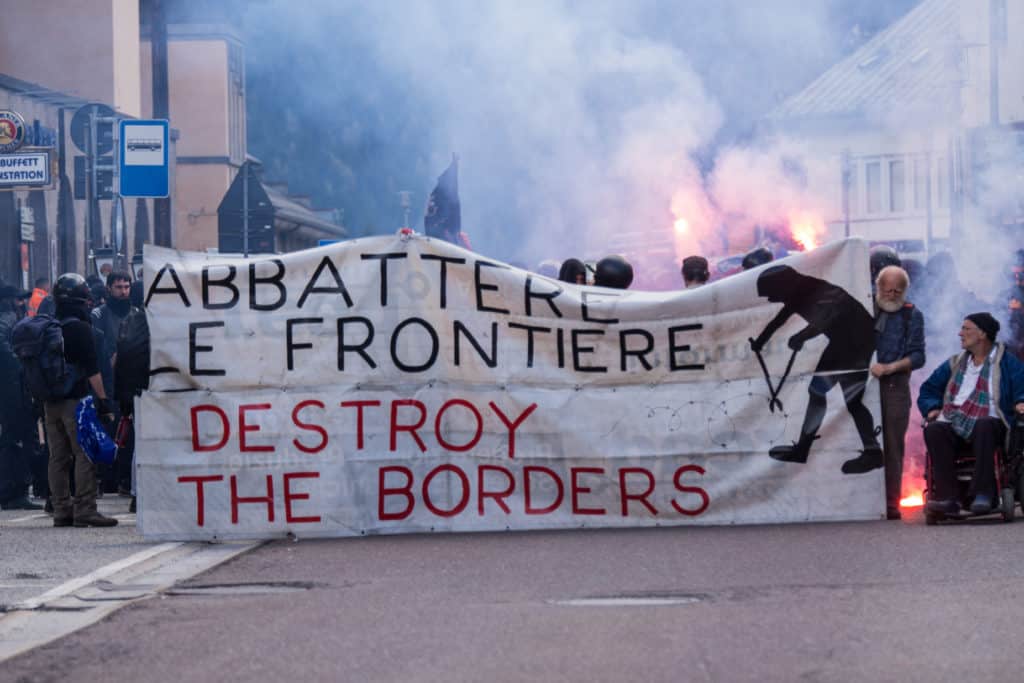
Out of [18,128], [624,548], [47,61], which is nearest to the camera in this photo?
[624,548]

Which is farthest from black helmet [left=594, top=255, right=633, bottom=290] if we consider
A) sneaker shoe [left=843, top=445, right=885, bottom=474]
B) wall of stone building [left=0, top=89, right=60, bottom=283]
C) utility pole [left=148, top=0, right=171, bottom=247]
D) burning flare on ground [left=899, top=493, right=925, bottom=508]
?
wall of stone building [left=0, top=89, right=60, bottom=283]

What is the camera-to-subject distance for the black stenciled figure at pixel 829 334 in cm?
1105

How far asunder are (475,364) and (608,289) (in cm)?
94

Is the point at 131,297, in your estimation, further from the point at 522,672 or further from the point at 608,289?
the point at 522,672

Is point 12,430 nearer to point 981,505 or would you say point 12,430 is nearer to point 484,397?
point 484,397

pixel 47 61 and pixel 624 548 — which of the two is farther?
pixel 47 61

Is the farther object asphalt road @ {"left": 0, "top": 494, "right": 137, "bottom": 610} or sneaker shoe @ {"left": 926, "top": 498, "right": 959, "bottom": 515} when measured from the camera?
sneaker shoe @ {"left": 926, "top": 498, "right": 959, "bottom": 515}

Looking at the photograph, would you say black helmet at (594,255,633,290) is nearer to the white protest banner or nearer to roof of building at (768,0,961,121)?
the white protest banner

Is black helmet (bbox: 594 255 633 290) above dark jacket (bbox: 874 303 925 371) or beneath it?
above

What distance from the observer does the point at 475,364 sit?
10961 millimetres

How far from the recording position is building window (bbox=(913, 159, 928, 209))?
24103mm

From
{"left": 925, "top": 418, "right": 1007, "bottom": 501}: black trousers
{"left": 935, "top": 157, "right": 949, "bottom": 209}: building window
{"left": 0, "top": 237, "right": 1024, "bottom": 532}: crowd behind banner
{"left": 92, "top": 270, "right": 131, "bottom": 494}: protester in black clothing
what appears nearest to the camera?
{"left": 925, "top": 418, "right": 1007, "bottom": 501}: black trousers

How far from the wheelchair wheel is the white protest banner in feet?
2.15

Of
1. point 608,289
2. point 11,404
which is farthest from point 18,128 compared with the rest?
point 608,289
